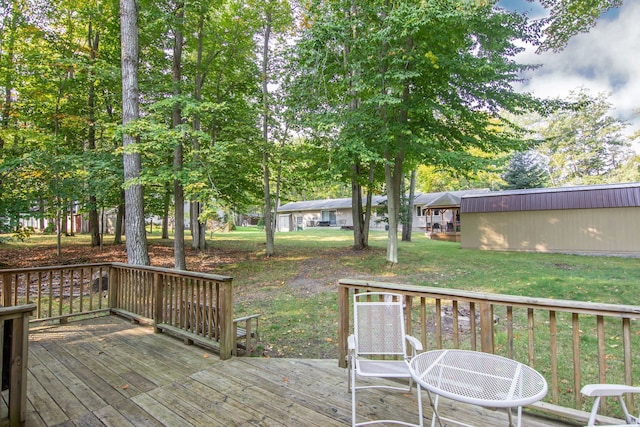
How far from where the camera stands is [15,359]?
7.57 feet

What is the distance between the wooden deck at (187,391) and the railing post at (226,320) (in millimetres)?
126

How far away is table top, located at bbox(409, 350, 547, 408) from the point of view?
5.52ft

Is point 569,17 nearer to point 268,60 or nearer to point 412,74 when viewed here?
point 412,74

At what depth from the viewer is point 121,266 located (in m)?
5.07

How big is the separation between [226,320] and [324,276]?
17.5 feet

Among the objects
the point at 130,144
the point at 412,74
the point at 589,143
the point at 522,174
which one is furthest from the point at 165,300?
the point at 589,143

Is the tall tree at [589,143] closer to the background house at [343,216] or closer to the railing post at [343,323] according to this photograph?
the background house at [343,216]

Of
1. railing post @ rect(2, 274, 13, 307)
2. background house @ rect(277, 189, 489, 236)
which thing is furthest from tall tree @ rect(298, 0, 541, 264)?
background house @ rect(277, 189, 489, 236)

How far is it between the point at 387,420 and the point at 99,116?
1278 centimetres

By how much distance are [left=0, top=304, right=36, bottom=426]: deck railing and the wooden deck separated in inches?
6.4

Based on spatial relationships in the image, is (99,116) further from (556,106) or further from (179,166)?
(556,106)

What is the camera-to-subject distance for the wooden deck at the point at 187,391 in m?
2.43

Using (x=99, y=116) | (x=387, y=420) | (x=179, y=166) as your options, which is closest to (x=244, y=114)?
(x=179, y=166)

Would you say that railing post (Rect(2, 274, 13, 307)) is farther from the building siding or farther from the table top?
the building siding
